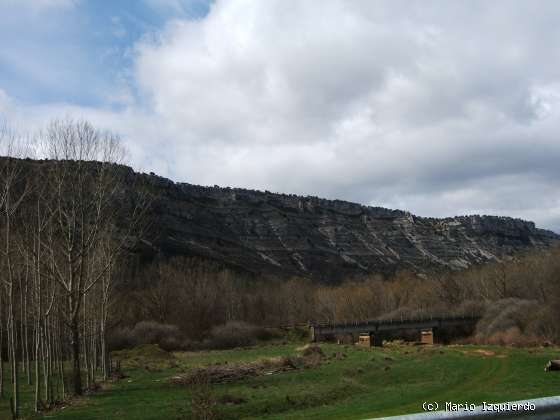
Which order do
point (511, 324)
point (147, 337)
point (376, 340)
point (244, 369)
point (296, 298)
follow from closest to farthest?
point (244, 369), point (511, 324), point (376, 340), point (147, 337), point (296, 298)

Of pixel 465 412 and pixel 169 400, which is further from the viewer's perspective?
pixel 169 400

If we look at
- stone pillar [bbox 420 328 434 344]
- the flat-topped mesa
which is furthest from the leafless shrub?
the flat-topped mesa

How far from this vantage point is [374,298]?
322 ft

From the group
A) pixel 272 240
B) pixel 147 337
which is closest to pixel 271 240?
pixel 272 240

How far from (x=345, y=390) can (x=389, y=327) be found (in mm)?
44783

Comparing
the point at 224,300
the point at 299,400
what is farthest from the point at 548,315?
the point at 224,300

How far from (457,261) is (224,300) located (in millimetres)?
120755

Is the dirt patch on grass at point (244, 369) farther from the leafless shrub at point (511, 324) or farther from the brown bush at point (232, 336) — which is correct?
the brown bush at point (232, 336)

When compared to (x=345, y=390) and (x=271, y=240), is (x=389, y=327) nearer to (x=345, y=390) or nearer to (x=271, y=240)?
(x=345, y=390)

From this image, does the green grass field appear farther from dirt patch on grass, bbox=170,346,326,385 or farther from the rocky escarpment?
the rocky escarpment

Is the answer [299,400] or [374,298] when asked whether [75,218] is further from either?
[374,298]

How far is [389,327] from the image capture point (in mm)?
69250

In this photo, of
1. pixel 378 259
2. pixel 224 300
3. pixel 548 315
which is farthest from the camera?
pixel 378 259

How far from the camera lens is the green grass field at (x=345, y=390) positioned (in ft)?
66.7
